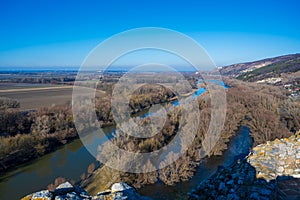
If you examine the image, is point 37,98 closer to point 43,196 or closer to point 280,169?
point 43,196

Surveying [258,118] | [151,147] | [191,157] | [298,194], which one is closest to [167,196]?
[191,157]

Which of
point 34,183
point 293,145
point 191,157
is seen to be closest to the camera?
point 293,145

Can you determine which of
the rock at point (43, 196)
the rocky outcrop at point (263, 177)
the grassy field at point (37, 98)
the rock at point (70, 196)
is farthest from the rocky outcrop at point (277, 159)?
the grassy field at point (37, 98)

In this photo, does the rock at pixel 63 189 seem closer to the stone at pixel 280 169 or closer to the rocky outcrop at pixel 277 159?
the rocky outcrop at pixel 277 159

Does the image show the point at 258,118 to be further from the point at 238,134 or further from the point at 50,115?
the point at 50,115

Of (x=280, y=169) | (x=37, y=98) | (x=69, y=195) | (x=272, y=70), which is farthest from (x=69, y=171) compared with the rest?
(x=272, y=70)

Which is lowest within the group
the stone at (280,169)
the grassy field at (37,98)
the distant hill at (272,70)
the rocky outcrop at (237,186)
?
the grassy field at (37,98)

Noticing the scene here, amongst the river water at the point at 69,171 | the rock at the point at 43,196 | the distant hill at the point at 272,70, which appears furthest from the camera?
the distant hill at the point at 272,70
